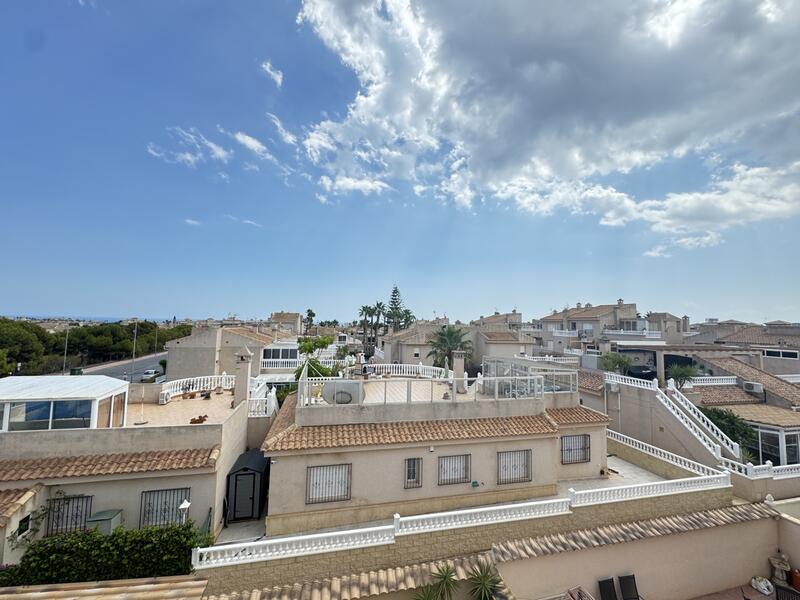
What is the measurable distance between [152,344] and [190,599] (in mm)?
83126

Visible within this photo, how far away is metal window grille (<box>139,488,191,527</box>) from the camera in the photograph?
987 cm

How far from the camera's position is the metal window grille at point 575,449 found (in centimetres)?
1480

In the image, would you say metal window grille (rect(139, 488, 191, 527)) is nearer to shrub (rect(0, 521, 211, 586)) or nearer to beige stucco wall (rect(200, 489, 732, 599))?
shrub (rect(0, 521, 211, 586))

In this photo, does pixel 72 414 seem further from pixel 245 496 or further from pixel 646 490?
pixel 646 490

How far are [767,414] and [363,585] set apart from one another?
21572mm

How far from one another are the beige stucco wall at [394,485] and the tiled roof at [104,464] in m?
2.35

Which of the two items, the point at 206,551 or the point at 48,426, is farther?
the point at 48,426

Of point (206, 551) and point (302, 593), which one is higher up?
point (206, 551)

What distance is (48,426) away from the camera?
403 inches

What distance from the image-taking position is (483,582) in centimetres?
966

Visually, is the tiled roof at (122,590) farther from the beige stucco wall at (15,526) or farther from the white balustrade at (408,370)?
the white balustrade at (408,370)

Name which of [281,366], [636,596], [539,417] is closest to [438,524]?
[539,417]

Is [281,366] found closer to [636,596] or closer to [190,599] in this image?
[190,599]

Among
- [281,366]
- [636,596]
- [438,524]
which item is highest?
[281,366]
